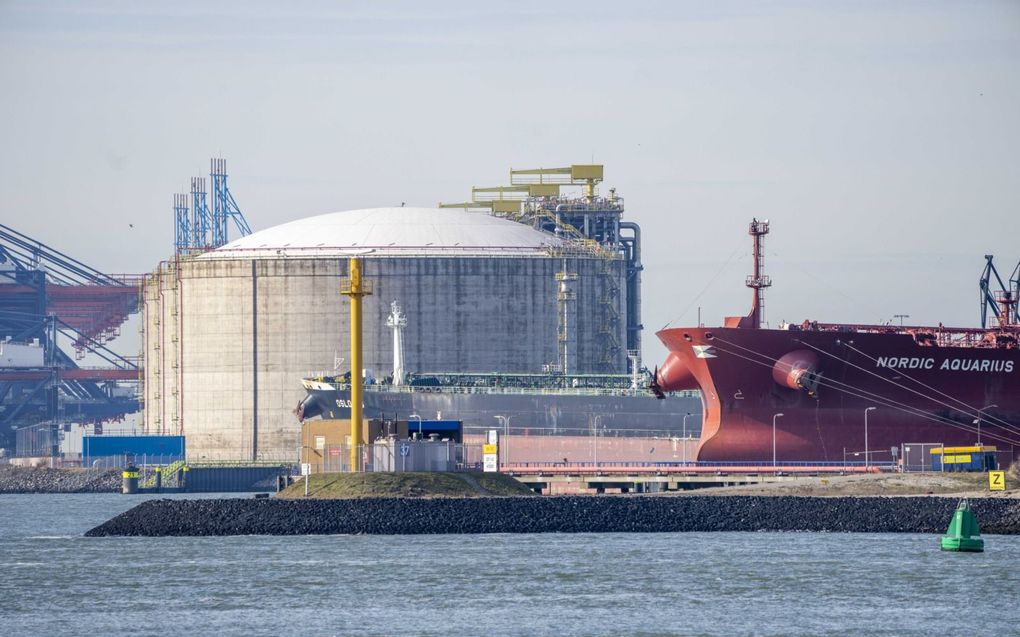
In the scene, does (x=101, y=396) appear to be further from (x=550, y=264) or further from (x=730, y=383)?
(x=730, y=383)

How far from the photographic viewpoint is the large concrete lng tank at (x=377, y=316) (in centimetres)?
11331

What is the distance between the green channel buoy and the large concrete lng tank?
57.3 m

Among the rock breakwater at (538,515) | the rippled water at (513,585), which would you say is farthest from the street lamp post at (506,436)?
the rippled water at (513,585)

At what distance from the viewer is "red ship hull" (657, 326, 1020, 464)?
79000mm

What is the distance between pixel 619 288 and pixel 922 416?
3838 centimetres

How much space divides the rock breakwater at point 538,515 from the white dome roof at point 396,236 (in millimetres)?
52078

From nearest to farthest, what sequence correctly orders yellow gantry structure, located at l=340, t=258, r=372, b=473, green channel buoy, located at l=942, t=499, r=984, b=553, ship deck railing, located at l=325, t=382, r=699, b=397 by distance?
green channel buoy, located at l=942, t=499, r=984, b=553 < yellow gantry structure, located at l=340, t=258, r=372, b=473 < ship deck railing, located at l=325, t=382, r=699, b=397

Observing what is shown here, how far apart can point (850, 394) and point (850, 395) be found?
4cm

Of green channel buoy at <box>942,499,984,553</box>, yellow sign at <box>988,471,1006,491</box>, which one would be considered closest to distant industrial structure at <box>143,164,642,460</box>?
yellow sign at <box>988,471,1006,491</box>

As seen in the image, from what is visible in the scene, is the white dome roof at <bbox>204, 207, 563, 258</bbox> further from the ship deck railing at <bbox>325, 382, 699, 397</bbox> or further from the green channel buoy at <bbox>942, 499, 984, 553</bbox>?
the green channel buoy at <bbox>942, 499, 984, 553</bbox>

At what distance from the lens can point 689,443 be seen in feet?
302

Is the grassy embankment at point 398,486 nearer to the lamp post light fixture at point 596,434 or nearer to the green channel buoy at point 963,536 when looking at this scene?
the green channel buoy at point 963,536

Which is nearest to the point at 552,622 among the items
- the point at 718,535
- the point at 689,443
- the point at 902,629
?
the point at 902,629

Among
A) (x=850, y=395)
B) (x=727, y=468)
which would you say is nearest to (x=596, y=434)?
(x=850, y=395)
